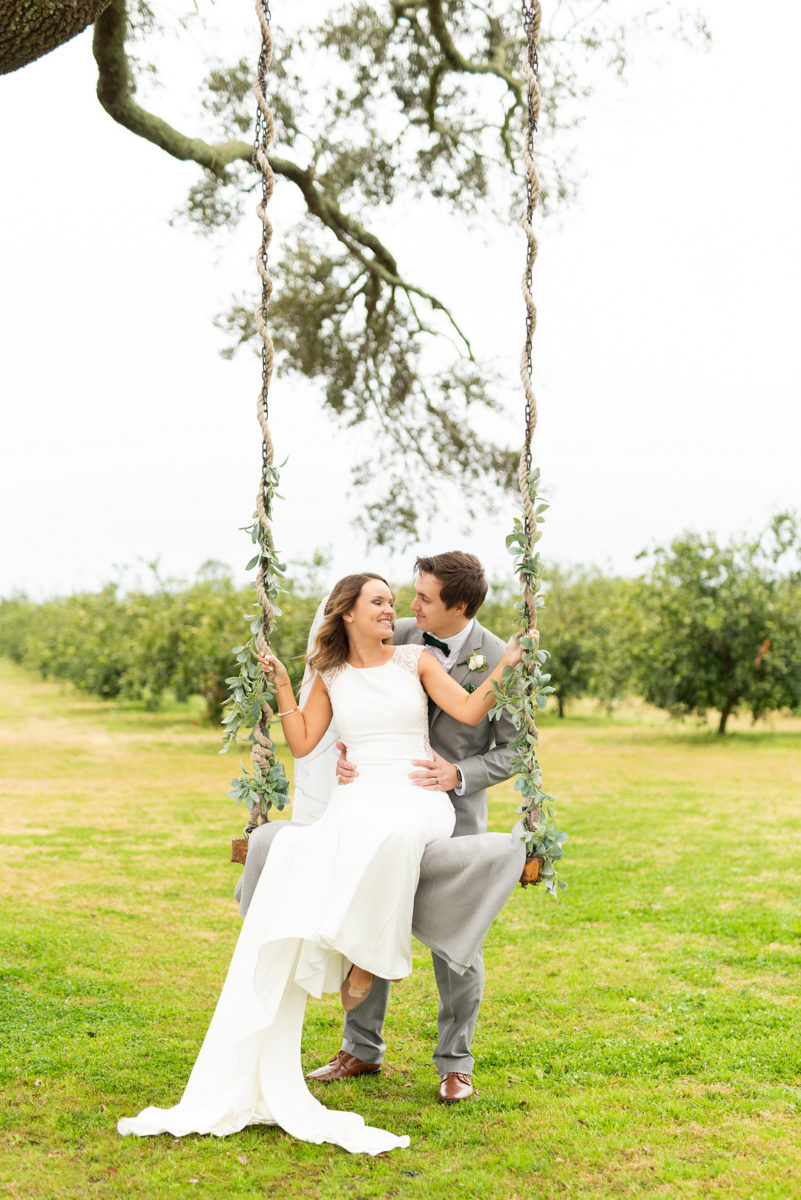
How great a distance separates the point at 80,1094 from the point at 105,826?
6.50 metres

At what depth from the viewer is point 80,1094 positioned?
13.8 feet

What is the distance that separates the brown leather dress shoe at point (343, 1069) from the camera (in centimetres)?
433

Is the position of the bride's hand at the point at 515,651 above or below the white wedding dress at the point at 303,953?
above

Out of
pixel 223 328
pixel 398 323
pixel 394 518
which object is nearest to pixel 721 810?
pixel 394 518

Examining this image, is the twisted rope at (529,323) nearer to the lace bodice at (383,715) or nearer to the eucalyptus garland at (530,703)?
the eucalyptus garland at (530,703)

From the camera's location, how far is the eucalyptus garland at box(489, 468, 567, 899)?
12.6 feet

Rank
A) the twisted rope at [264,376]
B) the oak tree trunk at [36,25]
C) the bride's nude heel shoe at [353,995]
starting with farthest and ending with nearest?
the oak tree trunk at [36,25], the twisted rope at [264,376], the bride's nude heel shoe at [353,995]

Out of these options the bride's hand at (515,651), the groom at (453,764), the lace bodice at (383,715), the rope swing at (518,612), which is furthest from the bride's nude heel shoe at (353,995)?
the bride's hand at (515,651)

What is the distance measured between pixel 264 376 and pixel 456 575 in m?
1.00

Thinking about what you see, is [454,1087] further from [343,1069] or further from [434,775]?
[434,775]

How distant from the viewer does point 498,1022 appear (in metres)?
5.14

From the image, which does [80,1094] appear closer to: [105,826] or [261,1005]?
[261,1005]

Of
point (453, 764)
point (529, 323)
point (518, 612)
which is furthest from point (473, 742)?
point (529, 323)

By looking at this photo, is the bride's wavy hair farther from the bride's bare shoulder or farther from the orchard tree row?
the orchard tree row
